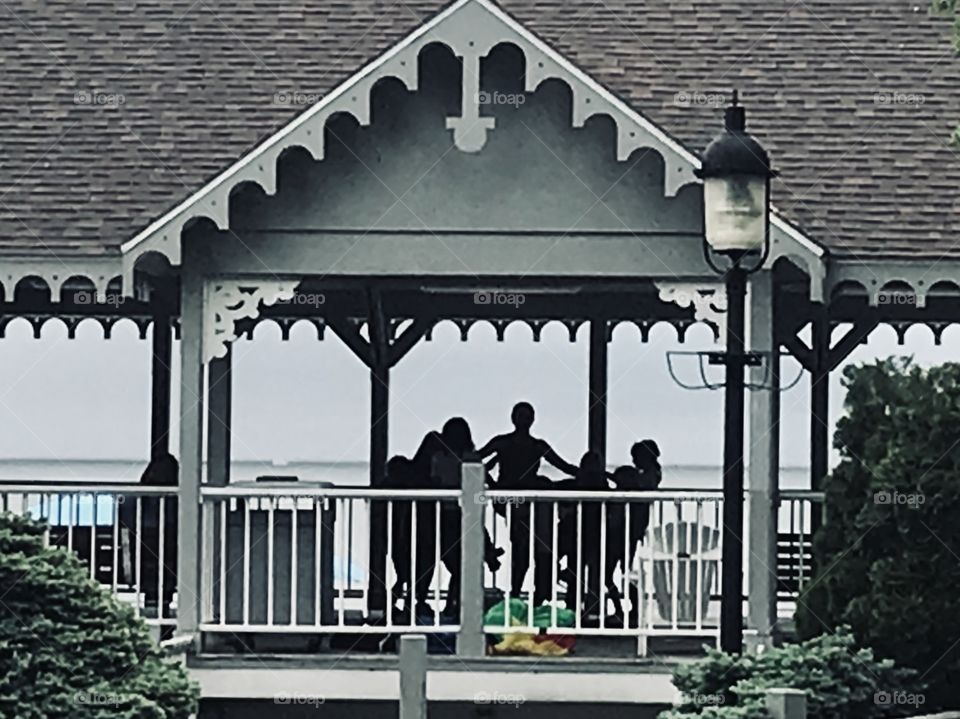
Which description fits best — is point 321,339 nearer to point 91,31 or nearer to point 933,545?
point 91,31

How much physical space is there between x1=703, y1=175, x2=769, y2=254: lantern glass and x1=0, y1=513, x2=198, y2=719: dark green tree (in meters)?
4.37

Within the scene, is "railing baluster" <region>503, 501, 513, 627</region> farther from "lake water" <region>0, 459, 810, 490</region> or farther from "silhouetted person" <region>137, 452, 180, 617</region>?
"lake water" <region>0, 459, 810, 490</region>

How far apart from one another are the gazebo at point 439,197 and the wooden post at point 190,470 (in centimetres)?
2

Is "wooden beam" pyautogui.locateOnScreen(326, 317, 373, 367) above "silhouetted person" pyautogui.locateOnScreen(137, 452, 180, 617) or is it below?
above

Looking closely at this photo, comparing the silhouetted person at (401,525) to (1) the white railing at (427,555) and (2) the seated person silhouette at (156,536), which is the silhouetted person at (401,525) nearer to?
(1) the white railing at (427,555)

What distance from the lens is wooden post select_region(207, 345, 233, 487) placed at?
2072 centimetres

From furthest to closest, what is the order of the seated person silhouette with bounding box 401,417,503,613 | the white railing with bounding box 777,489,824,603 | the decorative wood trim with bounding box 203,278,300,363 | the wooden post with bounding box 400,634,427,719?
1. the seated person silhouette with bounding box 401,417,503,613
2. the white railing with bounding box 777,489,824,603
3. the decorative wood trim with bounding box 203,278,300,363
4. the wooden post with bounding box 400,634,427,719

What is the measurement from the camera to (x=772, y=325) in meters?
18.2

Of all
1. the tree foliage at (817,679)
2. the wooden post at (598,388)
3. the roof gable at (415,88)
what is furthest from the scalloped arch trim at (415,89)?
the wooden post at (598,388)

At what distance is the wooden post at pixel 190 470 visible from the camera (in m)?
18.0

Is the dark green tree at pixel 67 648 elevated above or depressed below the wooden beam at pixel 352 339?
below

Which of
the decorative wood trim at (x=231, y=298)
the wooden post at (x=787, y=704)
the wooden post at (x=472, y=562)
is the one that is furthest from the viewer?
the decorative wood trim at (x=231, y=298)

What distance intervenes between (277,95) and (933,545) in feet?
23.9

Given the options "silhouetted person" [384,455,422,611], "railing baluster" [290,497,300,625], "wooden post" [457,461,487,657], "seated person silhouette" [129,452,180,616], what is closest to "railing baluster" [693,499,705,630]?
"wooden post" [457,461,487,657]
